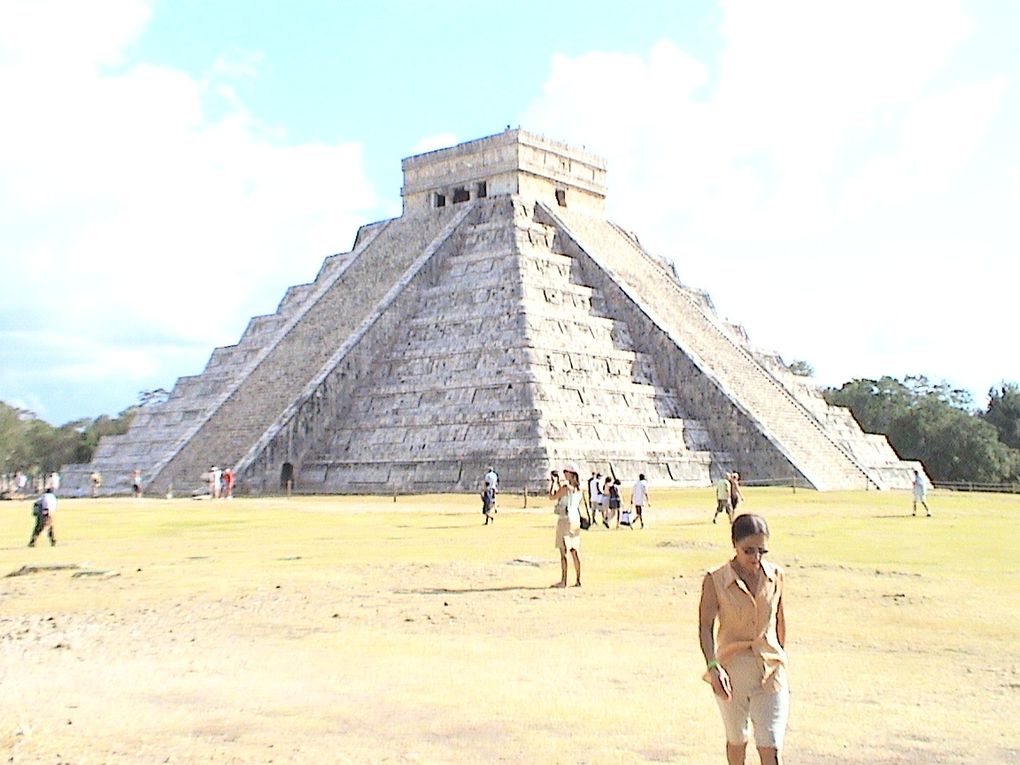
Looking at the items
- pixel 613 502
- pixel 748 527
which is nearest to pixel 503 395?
pixel 613 502

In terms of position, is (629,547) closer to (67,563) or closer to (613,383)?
(67,563)

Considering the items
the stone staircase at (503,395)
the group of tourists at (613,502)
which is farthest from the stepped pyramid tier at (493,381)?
the group of tourists at (613,502)

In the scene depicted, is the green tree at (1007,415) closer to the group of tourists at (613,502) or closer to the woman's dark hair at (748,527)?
the group of tourists at (613,502)

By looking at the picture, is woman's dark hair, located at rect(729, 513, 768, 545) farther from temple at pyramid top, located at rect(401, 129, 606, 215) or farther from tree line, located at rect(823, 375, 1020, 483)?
tree line, located at rect(823, 375, 1020, 483)

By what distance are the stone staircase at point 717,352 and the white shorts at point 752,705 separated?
1038 inches

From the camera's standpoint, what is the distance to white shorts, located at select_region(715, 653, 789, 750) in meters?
4.74

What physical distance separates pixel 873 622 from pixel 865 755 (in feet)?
13.5

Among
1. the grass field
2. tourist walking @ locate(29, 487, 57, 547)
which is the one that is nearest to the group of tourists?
the grass field

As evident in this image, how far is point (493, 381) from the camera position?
30078mm

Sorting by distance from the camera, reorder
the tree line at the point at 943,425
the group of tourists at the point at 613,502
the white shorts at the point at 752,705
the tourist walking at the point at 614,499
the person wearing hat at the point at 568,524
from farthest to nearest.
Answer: the tree line at the point at 943,425
the tourist walking at the point at 614,499
the group of tourists at the point at 613,502
the person wearing hat at the point at 568,524
the white shorts at the point at 752,705

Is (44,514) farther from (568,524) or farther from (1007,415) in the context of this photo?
(1007,415)

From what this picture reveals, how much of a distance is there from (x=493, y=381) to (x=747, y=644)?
25.3 meters

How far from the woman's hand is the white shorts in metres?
0.02

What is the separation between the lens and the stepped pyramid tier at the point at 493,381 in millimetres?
29870
